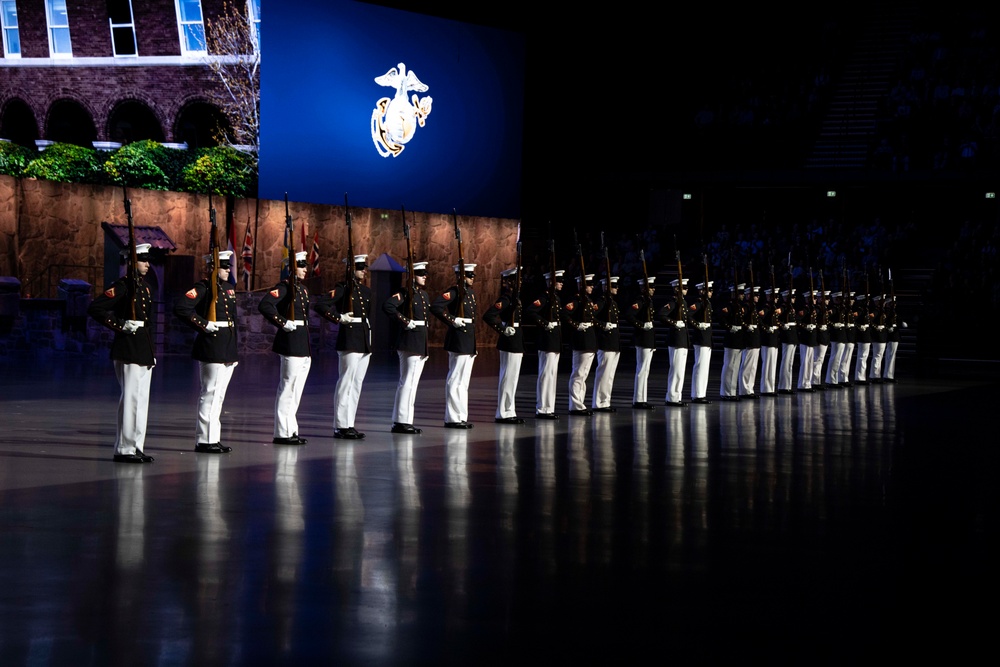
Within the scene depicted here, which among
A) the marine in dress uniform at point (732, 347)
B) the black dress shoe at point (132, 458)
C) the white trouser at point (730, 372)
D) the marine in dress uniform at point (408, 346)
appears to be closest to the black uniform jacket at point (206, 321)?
the black dress shoe at point (132, 458)

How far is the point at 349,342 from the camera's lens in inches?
474

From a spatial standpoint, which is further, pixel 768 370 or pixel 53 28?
pixel 53 28

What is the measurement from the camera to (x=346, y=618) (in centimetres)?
552

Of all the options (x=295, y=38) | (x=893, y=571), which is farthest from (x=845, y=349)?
(x=893, y=571)

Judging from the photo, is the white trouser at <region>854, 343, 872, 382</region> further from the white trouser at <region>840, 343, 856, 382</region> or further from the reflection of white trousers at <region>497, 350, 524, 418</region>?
the reflection of white trousers at <region>497, 350, 524, 418</region>

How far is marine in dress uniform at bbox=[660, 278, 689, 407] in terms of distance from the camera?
17281 millimetres

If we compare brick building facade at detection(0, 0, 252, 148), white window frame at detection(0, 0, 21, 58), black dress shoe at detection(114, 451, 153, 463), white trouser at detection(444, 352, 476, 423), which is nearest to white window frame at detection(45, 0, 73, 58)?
brick building facade at detection(0, 0, 252, 148)

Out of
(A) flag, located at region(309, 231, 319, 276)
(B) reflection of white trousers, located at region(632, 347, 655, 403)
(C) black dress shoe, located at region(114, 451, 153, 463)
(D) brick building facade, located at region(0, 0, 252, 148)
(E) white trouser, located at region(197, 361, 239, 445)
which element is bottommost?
(B) reflection of white trousers, located at region(632, 347, 655, 403)

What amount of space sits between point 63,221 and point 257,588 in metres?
19.2

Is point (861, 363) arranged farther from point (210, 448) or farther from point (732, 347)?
point (210, 448)

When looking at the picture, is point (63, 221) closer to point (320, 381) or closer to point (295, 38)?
point (295, 38)

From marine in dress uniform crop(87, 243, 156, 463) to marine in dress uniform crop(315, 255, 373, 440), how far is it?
2.19 metres

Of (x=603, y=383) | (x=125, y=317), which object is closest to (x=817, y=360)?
(x=603, y=383)

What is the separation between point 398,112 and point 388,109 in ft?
0.99
